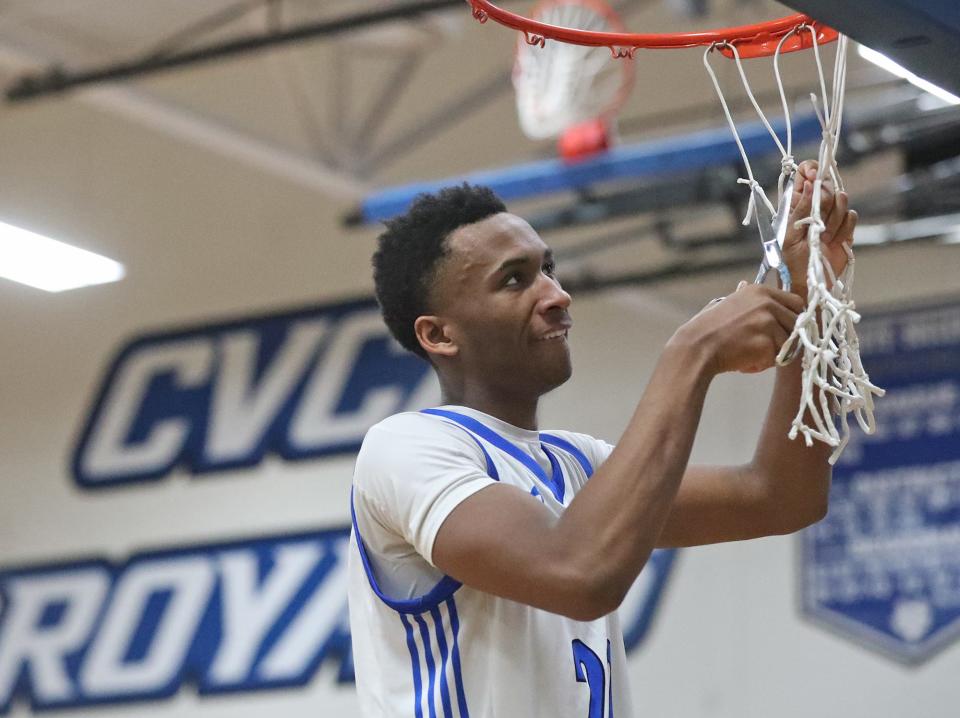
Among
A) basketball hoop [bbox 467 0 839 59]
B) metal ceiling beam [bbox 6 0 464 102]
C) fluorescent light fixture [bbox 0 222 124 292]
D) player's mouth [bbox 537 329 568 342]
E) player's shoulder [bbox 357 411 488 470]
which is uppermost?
metal ceiling beam [bbox 6 0 464 102]

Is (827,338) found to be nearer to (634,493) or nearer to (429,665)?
(634,493)

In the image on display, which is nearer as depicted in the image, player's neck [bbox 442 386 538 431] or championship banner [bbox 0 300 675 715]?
Result: player's neck [bbox 442 386 538 431]

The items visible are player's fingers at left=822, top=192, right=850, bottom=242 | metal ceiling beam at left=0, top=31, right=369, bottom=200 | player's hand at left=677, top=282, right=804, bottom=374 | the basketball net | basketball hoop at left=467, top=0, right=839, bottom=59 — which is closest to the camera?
player's hand at left=677, top=282, right=804, bottom=374

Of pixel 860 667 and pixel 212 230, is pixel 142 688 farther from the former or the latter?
pixel 860 667

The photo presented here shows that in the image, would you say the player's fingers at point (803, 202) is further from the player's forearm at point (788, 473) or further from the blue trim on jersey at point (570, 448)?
the blue trim on jersey at point (570, 448)

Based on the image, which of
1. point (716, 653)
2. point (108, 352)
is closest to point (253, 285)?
point (108, 352)

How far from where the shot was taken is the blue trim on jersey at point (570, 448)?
310cm

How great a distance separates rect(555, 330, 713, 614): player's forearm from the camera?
2.43 meters

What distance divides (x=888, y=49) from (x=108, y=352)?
9.71 metres

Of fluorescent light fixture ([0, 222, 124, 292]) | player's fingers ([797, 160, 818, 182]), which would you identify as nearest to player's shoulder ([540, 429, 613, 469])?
player's fingers ([797, 160, 818, 182])

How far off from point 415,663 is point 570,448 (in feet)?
2.00

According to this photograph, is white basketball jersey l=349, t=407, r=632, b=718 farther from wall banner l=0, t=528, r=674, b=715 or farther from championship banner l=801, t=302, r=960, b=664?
wall banner l=0, t=528, r=674, b=715

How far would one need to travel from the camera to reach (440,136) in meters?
10.9

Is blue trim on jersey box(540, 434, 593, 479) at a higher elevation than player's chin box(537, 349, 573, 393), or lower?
lower
